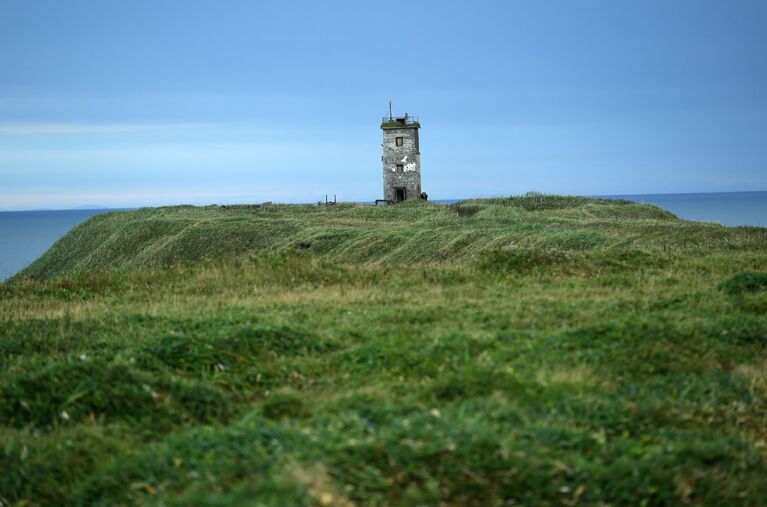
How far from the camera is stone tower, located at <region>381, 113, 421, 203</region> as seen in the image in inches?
2837

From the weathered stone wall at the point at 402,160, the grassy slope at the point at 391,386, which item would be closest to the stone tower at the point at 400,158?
the weathered stone wall at the point at 402,160

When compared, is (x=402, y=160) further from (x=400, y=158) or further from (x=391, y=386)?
(x=391, y=386)

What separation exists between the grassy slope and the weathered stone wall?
5152 centimetres

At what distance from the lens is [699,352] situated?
11750 mm

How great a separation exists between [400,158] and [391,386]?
63.3m

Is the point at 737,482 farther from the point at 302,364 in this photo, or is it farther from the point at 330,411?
the point at 302,364

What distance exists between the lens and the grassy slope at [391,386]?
7086 millimetres

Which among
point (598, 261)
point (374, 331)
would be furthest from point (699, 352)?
point (598, 261)

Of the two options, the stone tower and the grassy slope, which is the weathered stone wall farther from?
the grassy slope

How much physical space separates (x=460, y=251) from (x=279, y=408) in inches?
1061

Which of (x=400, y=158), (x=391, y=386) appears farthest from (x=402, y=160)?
(x=391, y=386)

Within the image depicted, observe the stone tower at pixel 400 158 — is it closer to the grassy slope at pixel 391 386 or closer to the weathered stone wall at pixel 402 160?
the weathered stone wall at pixel 402 160

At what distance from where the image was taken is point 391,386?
9.81 meters

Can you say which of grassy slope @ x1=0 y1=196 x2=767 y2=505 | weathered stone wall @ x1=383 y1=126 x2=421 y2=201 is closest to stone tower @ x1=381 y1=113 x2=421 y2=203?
weathered stone wall @ x1=383 y1=126 x2=421 y2=201
